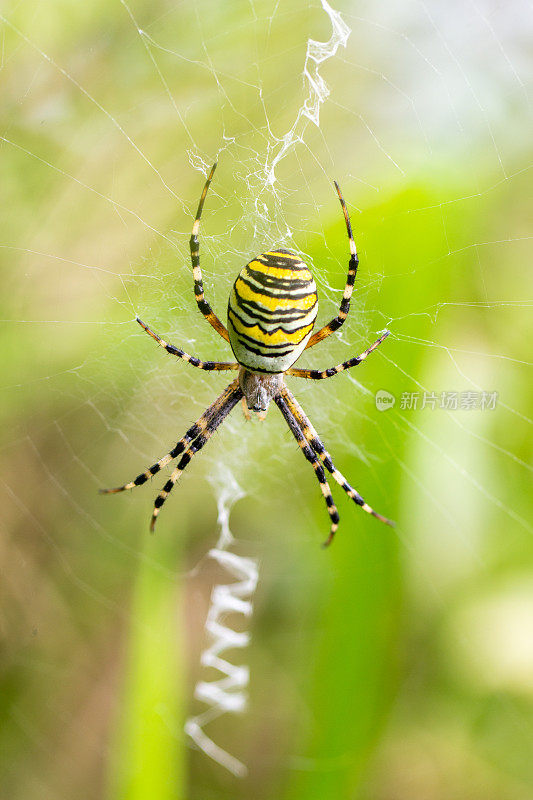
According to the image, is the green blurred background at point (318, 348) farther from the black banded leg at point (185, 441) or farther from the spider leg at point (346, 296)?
the black banded leg at point (185, 441)

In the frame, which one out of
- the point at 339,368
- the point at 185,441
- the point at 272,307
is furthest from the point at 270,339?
the point at 185,441

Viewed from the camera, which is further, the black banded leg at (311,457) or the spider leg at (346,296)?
the black banded leg at (311,457)

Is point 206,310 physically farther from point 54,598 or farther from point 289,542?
point 54,598

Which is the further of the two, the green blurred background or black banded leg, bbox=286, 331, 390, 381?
black banded leg, bbox=286, 331, 390, 381

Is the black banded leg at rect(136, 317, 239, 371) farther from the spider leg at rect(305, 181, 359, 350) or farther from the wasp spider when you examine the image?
the spider leg at rect(305, 181, 359, 350)

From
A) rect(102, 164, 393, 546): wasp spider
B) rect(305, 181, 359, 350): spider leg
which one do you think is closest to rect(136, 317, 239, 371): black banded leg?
rect(102, 164, 393, 546): wasp spider

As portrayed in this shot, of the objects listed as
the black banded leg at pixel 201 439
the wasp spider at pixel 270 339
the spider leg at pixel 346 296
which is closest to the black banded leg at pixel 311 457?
the wasp spider at pixel 270 339

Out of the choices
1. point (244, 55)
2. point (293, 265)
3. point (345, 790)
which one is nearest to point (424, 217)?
point (293, 265)

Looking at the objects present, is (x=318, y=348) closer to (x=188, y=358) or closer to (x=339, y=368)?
(x=339, y=368)
